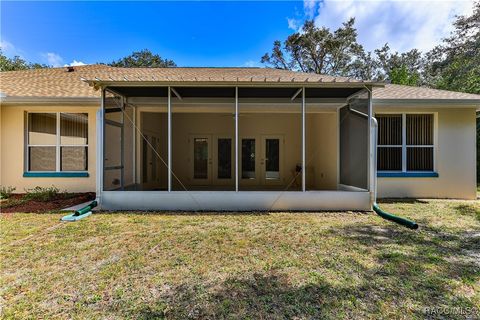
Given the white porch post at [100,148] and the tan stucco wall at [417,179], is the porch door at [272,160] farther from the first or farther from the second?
the white porch post at [100,148]

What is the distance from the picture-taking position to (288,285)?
2912 millimetres

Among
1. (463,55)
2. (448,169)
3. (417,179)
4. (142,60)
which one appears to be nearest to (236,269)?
(417,179)

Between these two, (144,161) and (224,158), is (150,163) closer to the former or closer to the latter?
(144,161)

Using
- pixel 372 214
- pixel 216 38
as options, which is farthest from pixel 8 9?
pixel 216 38

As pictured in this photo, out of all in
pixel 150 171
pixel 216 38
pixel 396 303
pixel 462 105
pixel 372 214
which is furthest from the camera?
pixel 216 38

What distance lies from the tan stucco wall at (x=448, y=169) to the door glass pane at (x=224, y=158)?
613cm

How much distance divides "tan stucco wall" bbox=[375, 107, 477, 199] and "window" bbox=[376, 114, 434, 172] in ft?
0.80

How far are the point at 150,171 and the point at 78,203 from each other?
3.33 metres

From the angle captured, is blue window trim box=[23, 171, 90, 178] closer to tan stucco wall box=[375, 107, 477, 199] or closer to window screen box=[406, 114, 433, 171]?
tan stucco wall box=[375, 107, 477, 199]

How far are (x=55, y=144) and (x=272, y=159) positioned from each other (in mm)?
8090

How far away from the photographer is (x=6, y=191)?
805 cm

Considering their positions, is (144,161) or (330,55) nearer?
(144,161)

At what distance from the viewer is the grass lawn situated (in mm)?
2492

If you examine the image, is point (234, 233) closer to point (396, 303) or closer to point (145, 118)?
point (396, 303)
